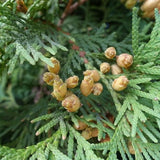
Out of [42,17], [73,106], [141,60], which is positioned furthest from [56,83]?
[42,17]

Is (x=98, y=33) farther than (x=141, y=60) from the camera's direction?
Yes

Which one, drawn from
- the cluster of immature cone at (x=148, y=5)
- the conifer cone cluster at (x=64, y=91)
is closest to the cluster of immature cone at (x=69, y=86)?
the conifer cone cluster at (x=64, y=91)

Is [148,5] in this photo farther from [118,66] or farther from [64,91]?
[64,91]

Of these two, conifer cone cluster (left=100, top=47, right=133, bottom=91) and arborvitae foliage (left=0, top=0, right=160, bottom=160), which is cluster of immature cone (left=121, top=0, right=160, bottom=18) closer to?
arborvitae foliage (left=0, top=0, right=160, bottom=160)

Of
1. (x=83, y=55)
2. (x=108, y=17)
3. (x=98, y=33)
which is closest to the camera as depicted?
(x=83, y=55)

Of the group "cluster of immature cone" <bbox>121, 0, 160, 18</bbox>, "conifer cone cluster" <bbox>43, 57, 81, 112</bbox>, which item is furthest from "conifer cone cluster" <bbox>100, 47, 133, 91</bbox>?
"cluster of immature cone" <bbox>121, 0, 160, 18</bbox>

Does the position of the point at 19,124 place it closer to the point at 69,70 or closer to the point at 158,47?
the point at 69,70

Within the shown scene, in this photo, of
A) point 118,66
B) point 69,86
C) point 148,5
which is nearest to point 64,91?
point 69,86
